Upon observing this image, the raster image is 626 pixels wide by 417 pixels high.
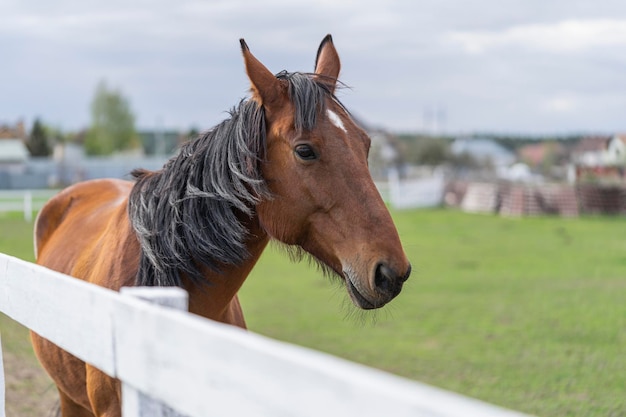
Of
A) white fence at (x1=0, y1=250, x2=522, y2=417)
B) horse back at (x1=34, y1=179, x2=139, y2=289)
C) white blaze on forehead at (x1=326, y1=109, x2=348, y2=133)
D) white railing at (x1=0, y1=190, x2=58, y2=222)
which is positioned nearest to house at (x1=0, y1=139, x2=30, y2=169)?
white railing at (x1=0, y1=190, x2=58, y2=222)

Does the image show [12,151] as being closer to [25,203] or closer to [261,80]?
[25,203]

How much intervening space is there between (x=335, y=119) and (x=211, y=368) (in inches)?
64.8

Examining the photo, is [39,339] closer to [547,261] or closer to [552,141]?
[547,261]

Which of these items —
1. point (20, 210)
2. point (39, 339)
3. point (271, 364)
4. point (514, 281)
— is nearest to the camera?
point (271, 364)

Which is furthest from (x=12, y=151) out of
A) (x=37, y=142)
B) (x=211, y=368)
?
(x=211, y=368)

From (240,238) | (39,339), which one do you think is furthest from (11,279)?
(39,339)

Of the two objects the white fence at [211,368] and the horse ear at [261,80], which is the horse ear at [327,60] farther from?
the white fence at [211,368]

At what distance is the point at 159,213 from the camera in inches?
128

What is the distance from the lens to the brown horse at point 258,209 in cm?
292

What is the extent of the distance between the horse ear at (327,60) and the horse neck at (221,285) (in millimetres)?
833

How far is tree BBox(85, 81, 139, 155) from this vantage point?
300 feet

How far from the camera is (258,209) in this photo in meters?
3.15

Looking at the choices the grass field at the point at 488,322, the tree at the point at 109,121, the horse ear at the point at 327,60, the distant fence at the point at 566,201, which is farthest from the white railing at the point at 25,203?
the tree at the point at 109,121

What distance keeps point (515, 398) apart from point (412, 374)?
3.81 feet
